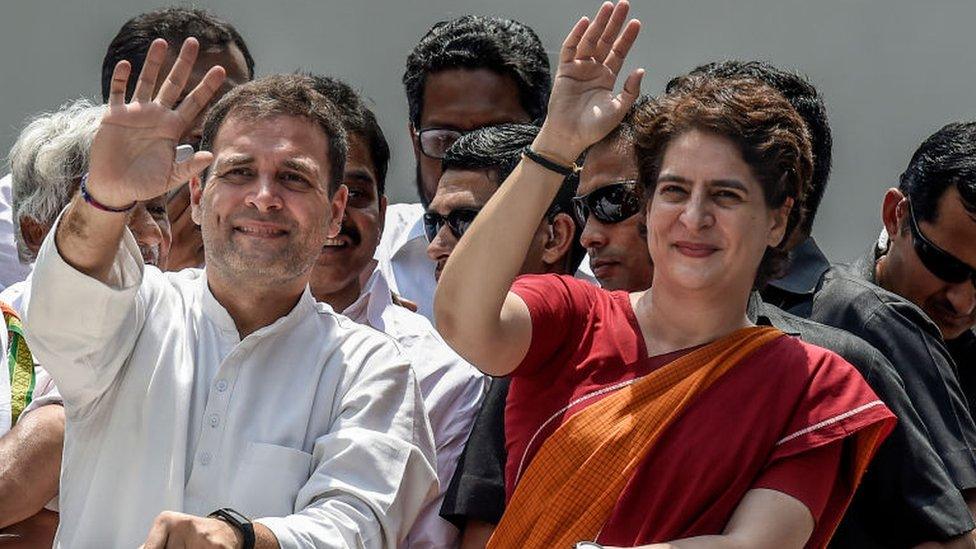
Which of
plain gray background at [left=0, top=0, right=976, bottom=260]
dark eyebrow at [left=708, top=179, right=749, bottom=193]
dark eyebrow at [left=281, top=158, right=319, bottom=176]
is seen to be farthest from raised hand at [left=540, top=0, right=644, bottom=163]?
plain gray background at [left=0, top=0, right=976, bottom=260]

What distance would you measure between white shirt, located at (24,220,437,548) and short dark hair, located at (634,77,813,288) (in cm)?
68

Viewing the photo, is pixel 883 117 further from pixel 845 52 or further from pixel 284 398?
pixel 284 398

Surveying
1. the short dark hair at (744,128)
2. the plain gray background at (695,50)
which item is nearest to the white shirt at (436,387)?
the short dark hair at (744,128)

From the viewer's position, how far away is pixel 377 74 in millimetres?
5582

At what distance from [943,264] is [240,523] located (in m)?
1.91

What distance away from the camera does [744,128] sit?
334 cm

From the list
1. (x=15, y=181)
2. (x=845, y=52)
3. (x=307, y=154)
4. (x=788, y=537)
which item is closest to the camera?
(x=788, y=537)

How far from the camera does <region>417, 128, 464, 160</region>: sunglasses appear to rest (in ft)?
15.3

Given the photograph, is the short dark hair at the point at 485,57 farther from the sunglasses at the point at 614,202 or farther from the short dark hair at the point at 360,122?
the sunglasses at the point at 614,202

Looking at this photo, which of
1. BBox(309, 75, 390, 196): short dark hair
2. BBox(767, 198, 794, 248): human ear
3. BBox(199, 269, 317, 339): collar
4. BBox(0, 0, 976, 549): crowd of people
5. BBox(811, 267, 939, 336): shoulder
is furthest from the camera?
BBox(309, 75, 390, 196): short dark hair

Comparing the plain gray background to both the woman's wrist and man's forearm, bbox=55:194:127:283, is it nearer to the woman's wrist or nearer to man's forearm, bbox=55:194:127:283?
the woman's wrist

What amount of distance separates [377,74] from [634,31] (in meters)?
2.33

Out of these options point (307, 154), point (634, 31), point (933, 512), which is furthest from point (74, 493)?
point (933, 512)

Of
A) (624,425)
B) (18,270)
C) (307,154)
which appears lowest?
(18,270)
